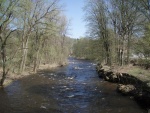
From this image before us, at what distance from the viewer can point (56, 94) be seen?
19656 mm

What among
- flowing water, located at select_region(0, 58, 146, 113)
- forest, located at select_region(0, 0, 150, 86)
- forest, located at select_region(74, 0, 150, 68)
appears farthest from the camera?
forest, located at select_region(74, 0, 150, 68)

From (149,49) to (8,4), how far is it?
13.6m

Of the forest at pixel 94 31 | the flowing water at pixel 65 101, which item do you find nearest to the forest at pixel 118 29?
the forest at pixel 94 31

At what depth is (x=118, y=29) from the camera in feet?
111

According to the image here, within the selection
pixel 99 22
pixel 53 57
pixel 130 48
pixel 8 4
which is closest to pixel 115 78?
pixel 130 48

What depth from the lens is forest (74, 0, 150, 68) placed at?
28266 millimetres

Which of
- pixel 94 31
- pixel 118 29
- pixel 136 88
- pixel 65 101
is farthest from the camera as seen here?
pixel 94 31

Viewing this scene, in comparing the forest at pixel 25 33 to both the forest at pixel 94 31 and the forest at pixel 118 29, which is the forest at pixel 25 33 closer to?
the forest at pixel 94 31

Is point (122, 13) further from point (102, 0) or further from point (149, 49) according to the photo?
point (149, 49)

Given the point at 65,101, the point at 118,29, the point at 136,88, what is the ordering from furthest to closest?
the point at 118,29 → the point at 136,88 → the point at 65,101

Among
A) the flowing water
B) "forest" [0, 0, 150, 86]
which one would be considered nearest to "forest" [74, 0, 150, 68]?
"forest" [0, 0, 150, 86]

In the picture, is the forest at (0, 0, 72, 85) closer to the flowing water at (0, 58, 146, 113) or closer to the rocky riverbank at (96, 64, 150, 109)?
the flowing water at (0, 58, 146, 113)

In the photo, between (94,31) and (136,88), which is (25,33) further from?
(136,88)

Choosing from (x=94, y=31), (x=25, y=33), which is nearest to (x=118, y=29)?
(x=94, y=31)
